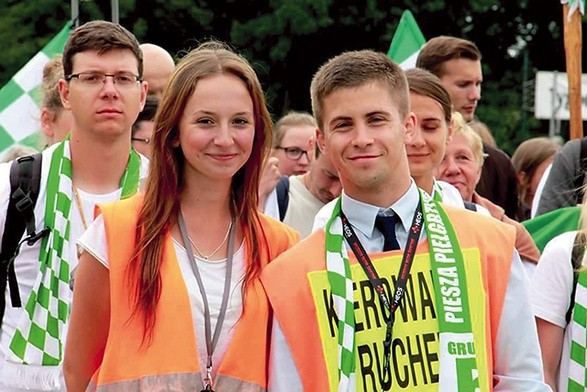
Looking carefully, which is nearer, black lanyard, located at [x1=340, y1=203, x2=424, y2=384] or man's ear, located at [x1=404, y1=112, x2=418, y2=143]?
black lanyard, located at [x1=340, y1=203, x2=424, y2=384]

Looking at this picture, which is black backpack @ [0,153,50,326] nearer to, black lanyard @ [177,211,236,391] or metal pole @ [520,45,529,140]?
black lanyard @ [177,211,236,391]

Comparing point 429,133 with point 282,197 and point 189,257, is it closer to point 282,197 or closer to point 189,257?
point 282,197

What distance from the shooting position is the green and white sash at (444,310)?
442 cm

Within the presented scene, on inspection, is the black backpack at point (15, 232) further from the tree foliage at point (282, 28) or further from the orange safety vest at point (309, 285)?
the tree foliage at point (282, 28)

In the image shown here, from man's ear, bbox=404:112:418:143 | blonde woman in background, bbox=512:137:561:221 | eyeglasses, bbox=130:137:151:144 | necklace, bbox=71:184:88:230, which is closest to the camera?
man's ear, bbox=404:112:418:143

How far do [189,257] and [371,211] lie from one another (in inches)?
24.3

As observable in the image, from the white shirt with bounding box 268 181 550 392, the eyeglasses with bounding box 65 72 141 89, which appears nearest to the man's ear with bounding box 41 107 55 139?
the eyeglasses with bounding box 65 72 141 89

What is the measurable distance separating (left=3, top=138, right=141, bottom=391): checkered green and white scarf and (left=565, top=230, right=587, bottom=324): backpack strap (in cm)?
203

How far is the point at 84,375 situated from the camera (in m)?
4.83

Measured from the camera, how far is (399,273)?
452cm

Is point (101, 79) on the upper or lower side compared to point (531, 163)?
lower

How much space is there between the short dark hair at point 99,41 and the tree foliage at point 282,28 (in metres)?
19.1

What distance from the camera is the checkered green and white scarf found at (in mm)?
5934

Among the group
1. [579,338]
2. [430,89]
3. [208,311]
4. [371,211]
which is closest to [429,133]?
[430,89]
